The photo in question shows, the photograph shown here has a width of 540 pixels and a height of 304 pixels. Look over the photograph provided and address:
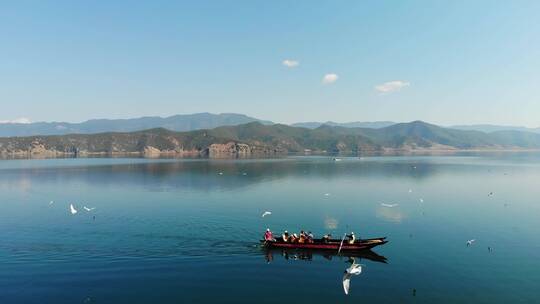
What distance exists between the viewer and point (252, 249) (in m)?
51.4

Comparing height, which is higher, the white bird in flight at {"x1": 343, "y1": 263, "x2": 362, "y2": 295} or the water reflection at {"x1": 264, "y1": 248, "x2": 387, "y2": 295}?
the white bird in flight at {"x1": 343, "y1": 263, "x2": 362, "y2": 295}

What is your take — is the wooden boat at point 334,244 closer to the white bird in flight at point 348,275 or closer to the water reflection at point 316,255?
the water reflection at point 316,255

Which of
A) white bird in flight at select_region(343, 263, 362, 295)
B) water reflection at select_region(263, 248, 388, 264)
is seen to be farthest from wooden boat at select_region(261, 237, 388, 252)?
white bird in flight at select_region(343, 263, 362, 295)

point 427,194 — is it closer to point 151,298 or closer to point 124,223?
point 124,223

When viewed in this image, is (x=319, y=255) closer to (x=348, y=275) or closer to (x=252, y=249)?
(x=252, y=249)

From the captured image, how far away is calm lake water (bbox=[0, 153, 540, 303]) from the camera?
37.4 meters

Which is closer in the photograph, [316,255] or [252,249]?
[316,255]

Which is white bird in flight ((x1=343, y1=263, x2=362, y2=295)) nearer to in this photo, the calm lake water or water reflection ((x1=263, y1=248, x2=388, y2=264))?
the calm lake water

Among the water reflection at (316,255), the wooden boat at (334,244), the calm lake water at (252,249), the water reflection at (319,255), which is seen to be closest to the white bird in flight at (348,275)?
the calm lake water at (252,249)

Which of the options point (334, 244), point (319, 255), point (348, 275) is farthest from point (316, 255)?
point (348, 275)

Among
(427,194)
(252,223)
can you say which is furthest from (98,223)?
(427,194)

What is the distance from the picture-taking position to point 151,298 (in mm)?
35625

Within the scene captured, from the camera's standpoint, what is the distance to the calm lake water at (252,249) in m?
37.4

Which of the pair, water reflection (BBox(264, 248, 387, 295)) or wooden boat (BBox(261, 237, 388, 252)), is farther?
wooden boat (BBox(261, 237, 388, 252))
